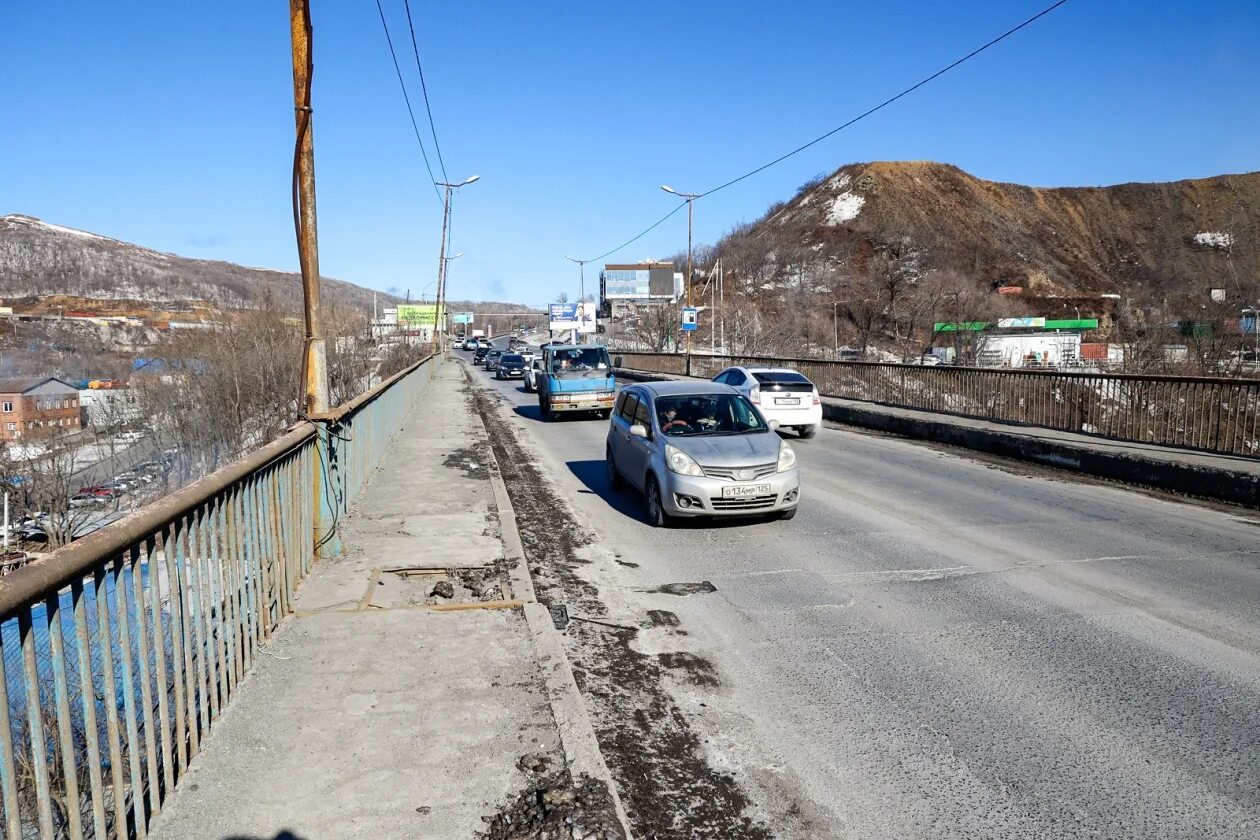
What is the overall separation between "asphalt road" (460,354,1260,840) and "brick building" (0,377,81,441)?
16838 mm

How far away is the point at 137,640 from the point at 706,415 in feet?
26.3

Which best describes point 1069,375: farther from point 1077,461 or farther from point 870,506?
point 870,506

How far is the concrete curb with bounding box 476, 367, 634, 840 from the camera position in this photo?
3.92m

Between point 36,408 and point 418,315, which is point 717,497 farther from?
point 418,315

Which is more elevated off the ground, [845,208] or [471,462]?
[845,208]

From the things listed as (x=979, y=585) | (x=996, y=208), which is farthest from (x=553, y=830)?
(x=996, y=208)

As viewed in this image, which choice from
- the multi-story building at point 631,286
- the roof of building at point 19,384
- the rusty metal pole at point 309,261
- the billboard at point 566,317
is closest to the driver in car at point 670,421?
the rusty metal pole at point 309,261

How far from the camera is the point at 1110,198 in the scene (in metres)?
171

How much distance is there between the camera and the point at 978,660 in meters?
5.58

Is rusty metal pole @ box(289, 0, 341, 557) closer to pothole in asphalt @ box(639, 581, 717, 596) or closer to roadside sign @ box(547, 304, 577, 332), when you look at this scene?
pothole in asphalt @ box(639, 581, 717, 596)

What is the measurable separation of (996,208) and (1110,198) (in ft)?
Answer: 94.5

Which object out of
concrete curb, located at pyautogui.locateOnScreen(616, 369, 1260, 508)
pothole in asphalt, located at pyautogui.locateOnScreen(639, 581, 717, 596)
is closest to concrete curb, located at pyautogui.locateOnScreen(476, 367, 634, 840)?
pothole in asphalt, located at pyautogui.locateOnScreen(639, 581, 717, 596)

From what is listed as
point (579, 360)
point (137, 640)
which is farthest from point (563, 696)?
point (579, 360)

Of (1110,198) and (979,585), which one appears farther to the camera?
(1110,198)
